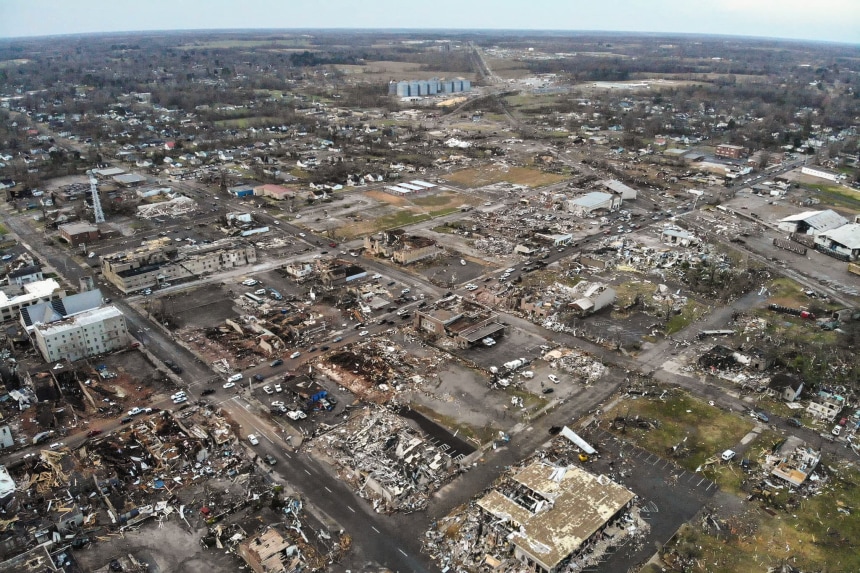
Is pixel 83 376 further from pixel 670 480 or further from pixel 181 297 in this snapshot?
pixel 670 480

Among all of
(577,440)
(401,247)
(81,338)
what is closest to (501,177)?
(401,247)

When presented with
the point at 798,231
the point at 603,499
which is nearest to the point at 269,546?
the point at 603,499

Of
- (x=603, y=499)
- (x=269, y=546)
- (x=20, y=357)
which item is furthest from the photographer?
(x=20, y=357)

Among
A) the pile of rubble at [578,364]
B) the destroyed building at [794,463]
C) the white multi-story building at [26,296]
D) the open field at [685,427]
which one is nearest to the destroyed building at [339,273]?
the pile of rubble at [578,364]

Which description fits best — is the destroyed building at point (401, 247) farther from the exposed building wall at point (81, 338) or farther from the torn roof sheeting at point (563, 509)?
the torn roof sheeting at point (563, 509)

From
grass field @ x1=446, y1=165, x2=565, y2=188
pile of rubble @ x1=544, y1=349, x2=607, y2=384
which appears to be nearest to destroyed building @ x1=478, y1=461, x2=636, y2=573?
pile of rubble @ x1=544, y1=349, x2=607, y2=384

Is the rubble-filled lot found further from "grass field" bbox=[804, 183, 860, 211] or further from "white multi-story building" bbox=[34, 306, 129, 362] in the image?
"grass field" bbox=[804, 183, 860, 211]
